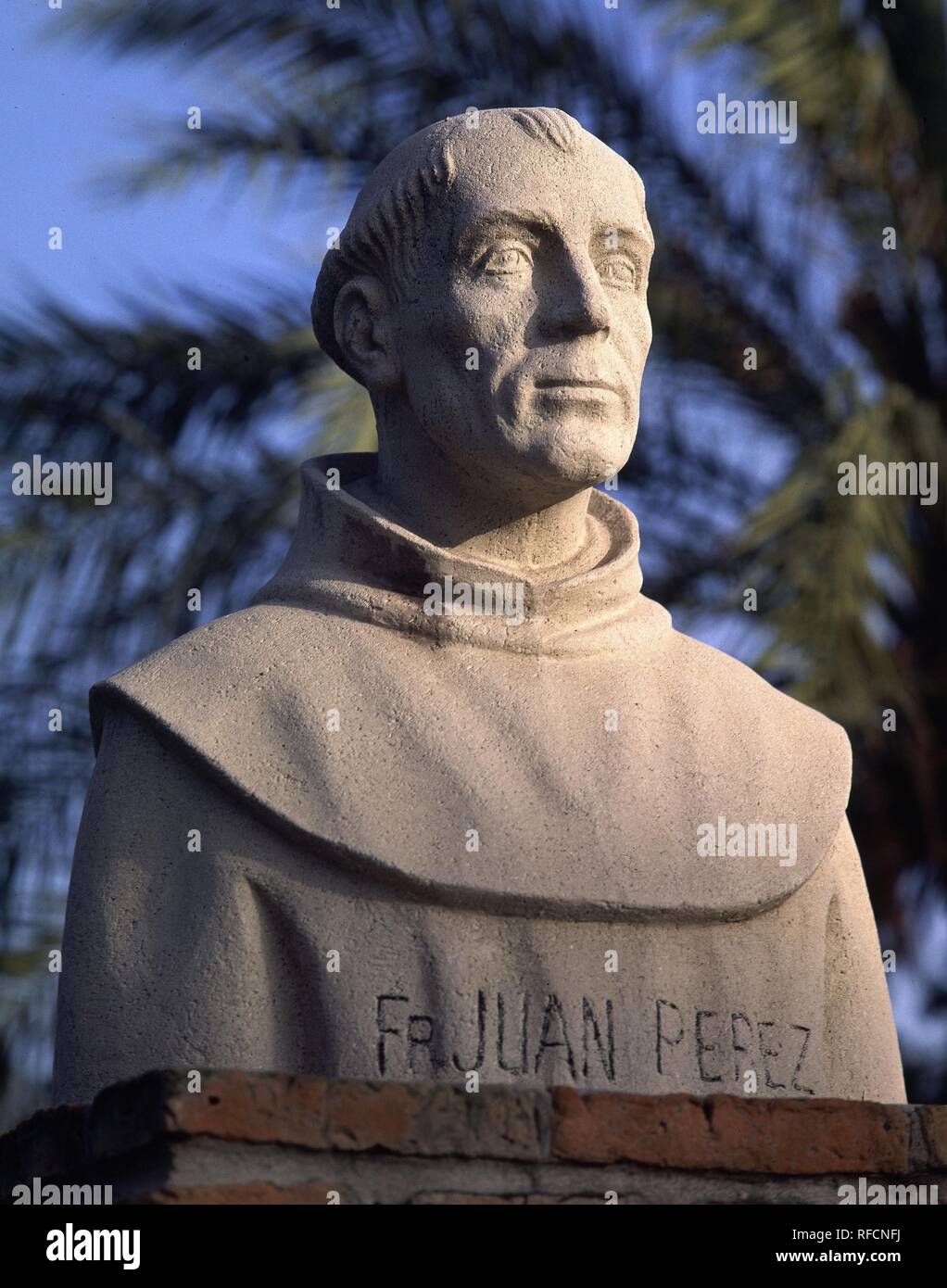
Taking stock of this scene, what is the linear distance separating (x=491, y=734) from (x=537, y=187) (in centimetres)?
108

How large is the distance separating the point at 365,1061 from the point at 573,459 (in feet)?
4.07

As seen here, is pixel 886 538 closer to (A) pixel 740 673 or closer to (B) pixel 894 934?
(B) pixel 894 934

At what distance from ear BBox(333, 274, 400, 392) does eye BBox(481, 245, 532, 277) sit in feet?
0.98

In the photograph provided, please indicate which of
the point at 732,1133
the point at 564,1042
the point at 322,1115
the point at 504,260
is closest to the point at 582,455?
the point at 504,260

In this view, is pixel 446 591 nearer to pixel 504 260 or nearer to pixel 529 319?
pixel 529 319

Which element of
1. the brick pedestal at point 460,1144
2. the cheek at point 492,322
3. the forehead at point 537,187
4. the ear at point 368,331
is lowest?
the brick pedestal at point 460,1144

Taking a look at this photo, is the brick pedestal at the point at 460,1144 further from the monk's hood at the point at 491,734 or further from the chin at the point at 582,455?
the chin at the point at 582,455

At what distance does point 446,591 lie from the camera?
5.55m

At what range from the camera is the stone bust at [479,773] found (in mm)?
5164

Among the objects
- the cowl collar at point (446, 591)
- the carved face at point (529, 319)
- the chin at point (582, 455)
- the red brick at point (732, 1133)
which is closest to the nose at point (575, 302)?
the carved face at point (529, 319)

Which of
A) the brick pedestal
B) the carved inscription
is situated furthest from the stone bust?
the brick pedestal

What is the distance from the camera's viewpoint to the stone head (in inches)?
215

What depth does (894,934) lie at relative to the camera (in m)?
10.5

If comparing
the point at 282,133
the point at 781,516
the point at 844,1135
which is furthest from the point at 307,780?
the point at 282,133
